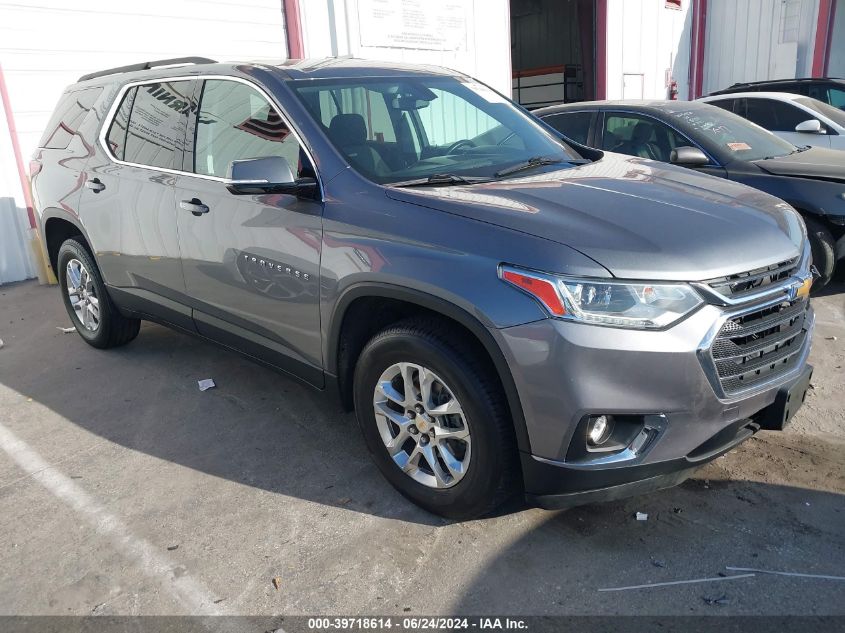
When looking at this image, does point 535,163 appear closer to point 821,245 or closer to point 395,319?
point 395,319

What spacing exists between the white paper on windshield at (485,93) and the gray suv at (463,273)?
32mm

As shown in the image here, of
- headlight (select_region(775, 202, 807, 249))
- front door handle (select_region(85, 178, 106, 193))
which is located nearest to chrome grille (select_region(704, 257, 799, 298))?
headlight (select_region(775, 202, 807, 249))

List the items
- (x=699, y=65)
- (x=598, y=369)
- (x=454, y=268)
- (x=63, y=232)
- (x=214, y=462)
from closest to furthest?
(x=598, y=369) → (x=454, y=268) → (x=214, y=462) → (x=63, y=232) → (x=699, y=65)

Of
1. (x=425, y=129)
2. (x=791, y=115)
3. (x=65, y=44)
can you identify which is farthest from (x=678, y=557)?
(x=791, y=115)

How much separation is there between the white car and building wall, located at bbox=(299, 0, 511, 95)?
3338mm

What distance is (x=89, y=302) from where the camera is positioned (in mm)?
5168

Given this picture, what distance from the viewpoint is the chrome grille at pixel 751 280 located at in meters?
2.53

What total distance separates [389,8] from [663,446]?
28.2 ft

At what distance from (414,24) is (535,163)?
728 cm

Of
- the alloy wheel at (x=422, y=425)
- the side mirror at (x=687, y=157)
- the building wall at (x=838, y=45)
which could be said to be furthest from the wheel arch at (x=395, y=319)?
the building wall at (x=838, y=45)

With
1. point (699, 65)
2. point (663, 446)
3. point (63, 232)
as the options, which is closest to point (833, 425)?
point (663, 446)

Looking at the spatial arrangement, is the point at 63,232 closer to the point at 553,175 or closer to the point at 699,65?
the point at 553,175

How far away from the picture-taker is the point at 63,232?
5.32 meters

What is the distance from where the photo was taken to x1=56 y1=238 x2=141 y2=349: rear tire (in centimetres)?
495
